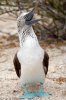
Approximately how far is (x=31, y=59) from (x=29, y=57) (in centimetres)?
4

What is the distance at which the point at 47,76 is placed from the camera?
732cm

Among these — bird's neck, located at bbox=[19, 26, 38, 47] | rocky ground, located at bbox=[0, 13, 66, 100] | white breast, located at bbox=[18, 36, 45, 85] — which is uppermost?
bird's neck, located at bbox=[19, 26, 38, 47]

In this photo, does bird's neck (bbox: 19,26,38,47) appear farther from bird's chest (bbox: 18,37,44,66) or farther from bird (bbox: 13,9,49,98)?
bird's chest (bbox: 18,37,44,66)

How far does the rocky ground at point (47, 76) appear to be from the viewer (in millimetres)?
6496

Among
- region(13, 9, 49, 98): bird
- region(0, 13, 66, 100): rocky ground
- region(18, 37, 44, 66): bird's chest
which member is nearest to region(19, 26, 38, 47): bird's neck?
region(13, 9, 49, 98): bird

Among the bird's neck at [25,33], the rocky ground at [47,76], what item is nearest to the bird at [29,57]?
the bird's neck at [25,33]

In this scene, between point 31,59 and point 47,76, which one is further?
point 47,76

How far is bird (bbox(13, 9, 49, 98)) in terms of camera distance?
5832 mm

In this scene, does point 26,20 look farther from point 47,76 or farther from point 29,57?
point 47,76

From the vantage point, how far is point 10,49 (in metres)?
9.08

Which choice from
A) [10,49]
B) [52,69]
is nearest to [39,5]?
[10,49]

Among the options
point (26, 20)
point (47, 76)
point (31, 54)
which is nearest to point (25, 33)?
point (26, 20)

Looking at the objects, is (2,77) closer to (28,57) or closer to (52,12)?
(28,57)

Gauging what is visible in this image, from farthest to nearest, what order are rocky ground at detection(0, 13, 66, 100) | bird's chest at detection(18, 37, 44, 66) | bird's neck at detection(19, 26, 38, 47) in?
1. rocky ground at detection(0, 13, 66, 100)
2. bird's neck at detection(19, 26, 38, 47)
3. bird's chest at detection(18, 37, 44, 66)
